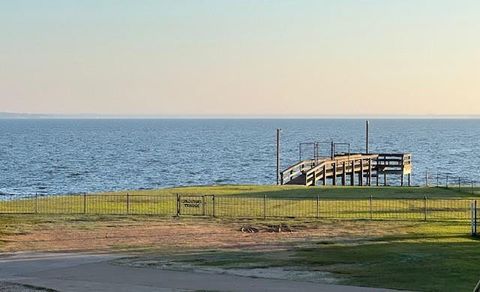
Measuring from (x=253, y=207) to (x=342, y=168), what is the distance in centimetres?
3273

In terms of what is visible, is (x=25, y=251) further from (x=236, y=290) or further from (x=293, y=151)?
(x=293, y=151)

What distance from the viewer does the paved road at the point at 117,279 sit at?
21438mm

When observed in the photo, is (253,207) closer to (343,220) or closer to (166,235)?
(343,220)

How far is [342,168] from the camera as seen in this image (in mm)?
75000

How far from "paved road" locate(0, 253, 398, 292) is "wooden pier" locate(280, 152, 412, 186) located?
39.9m

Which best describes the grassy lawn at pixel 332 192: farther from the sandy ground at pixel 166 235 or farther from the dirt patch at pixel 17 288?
the dirt patch at pixel 17 288

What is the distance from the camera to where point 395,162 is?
80875mm

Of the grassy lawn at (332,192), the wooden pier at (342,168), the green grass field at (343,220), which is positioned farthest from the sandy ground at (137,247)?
the wooden pier at (342,168)

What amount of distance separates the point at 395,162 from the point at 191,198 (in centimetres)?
4022

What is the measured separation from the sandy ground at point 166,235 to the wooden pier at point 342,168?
29667 millimetres

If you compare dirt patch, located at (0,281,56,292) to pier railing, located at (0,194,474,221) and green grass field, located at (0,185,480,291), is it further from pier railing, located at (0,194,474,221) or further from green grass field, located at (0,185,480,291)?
pier railing, located at (0,194,474,221)

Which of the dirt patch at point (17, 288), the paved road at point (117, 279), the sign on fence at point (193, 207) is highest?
the dirt patch at point (17, 288)

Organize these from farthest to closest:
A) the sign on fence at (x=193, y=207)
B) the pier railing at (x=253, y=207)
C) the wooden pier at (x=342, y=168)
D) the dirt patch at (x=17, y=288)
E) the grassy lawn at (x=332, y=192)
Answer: the wooden pier at (x=342, y=168) < the grassy lawn at (x=332, y=192) < the pier railing at (x=253, y=207) < the sign on fence at (x=193, y=207) < the dirt patch at (x=17, y=288)

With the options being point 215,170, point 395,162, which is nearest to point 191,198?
point 395,162
